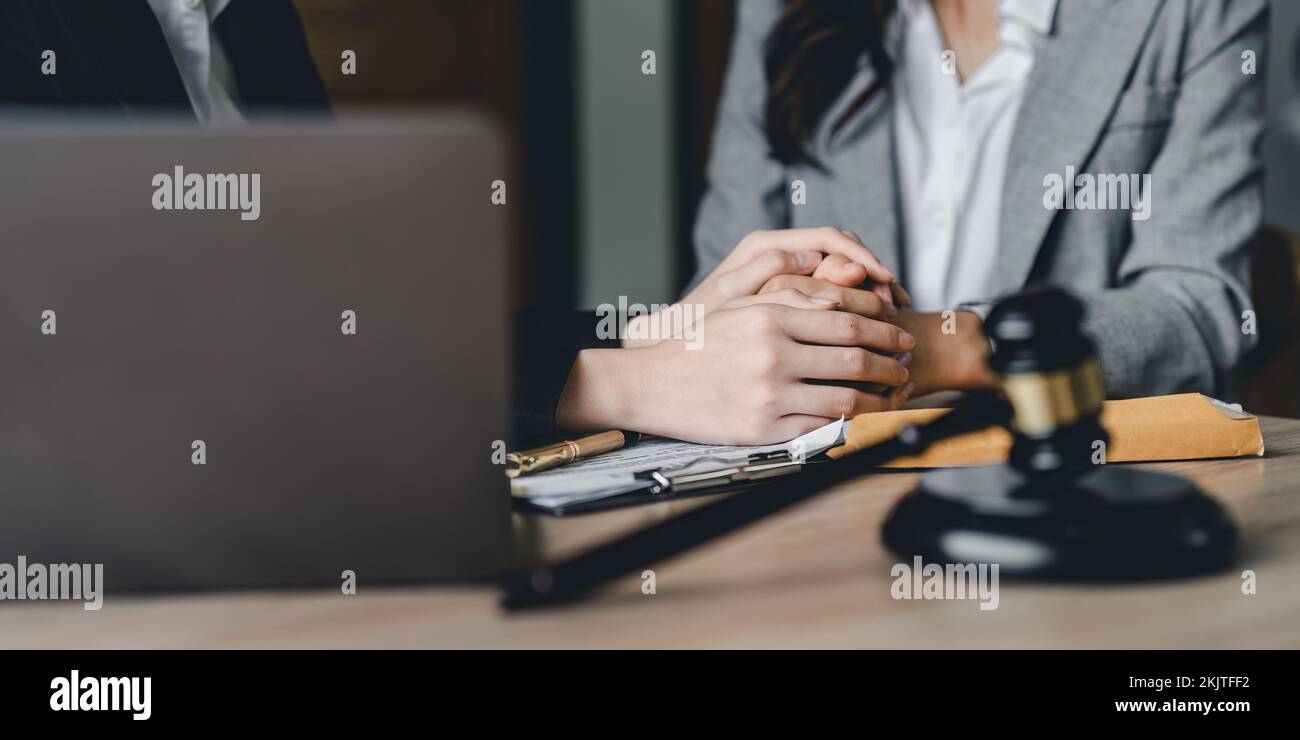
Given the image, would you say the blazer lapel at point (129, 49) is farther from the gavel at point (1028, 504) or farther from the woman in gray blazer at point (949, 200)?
the gavel at point (1028, 504)

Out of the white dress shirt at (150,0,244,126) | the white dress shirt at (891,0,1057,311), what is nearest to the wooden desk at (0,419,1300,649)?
the white dress shirt at (150,0,244,126)

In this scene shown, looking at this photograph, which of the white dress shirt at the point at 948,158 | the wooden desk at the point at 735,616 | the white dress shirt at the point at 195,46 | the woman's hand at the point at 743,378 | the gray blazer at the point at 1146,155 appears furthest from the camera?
the white dress shirt at the point at 948,158

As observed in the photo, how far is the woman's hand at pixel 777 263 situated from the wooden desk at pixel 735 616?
15.2 inches

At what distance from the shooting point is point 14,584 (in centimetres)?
35

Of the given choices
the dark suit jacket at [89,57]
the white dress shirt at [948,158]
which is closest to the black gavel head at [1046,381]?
the dark suit jacket at [89,57]

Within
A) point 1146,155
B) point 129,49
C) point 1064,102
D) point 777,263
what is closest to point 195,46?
point 129,49

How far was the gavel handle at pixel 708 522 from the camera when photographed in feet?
1.17

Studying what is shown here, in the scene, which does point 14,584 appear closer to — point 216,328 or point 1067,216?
point 216,328

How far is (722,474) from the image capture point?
1.72 feet

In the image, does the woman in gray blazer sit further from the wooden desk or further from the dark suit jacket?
the dark suit jacket

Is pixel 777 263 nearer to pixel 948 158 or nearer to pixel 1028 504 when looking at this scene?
pixel 1028 504

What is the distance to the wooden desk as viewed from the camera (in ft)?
1.05

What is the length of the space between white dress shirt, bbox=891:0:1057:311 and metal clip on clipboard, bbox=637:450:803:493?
85cm
